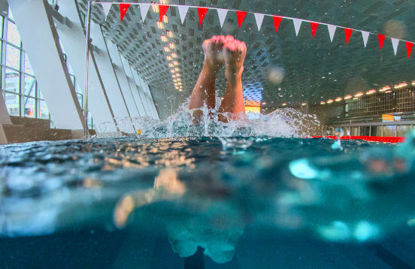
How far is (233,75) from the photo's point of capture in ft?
14.2

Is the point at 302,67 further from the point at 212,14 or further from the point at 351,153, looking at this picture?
the point at 351,153

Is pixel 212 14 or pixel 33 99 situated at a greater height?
pixel 212 14

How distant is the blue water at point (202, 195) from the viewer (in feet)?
3.87

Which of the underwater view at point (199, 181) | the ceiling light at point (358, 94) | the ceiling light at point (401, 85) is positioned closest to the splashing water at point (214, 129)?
the underwater view at point (199, 181)

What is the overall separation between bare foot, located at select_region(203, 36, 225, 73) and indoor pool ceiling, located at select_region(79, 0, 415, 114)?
3.02 meters

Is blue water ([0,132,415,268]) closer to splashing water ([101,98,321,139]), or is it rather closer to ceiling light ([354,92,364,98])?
splashing water ([101,98,321,139])

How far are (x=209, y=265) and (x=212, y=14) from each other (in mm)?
7156

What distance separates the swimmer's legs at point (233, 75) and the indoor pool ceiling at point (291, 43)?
3.11m

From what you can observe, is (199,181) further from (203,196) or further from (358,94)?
(358,94)

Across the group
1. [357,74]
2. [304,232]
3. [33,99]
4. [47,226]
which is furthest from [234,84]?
[357,74]

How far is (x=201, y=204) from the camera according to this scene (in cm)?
138

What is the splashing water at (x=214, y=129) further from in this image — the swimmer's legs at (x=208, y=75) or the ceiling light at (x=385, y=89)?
the ceiling light at (x=385, y=89)

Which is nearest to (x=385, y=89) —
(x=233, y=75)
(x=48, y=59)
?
(x=233, y=75)

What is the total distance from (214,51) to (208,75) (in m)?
0.49
